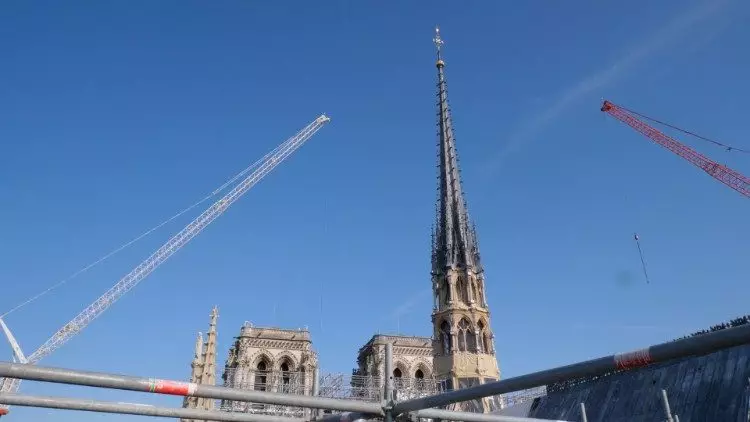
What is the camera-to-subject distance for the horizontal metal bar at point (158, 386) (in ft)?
26.5

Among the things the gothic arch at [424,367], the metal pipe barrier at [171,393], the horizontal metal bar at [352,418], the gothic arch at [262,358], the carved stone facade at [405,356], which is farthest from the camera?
the gothic arch at [424,367]

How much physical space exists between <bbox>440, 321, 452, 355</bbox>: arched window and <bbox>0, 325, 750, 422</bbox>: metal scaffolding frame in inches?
2336

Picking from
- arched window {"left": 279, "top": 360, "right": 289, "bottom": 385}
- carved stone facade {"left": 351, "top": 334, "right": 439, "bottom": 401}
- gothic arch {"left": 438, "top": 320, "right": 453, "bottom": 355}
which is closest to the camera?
gothic arch {"left": 438, "top": 320, "right": 453, "bottom": 355}

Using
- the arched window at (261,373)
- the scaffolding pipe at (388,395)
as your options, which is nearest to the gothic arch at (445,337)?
the arched window at (261,373)

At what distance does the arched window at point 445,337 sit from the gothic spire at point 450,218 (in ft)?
25.3

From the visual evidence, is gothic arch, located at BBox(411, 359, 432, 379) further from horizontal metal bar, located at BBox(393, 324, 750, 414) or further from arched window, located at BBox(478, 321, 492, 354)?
Result: horizontal metal bar, located at BBox(393, 324, 750, 414)

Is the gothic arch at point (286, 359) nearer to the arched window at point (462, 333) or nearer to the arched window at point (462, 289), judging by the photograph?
the arched window at point (462, 333)

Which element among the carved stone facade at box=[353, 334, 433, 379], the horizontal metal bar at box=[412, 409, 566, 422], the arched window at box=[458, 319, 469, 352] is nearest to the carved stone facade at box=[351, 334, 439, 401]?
the carved stone facade at box=[353, 334, 433, 379]

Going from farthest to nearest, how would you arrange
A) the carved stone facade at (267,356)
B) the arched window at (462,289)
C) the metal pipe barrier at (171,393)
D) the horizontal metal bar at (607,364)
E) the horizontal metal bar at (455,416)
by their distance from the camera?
the arched window at (462,289), the carved stone facade at (267,356), the horizontal metal bar at (455,416), the metal pipe barrier at (171,393), the horizontal metal bar at (607,364)

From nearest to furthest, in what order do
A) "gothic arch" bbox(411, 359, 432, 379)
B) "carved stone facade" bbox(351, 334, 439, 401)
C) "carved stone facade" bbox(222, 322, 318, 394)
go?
1. "carved stone facade" bbox(222, 322, 318, 394)
2. "carved stone facade" bbox(351, 334, 439, 401)
3. "gothic arch" bbox(411, 359, 432, 379)

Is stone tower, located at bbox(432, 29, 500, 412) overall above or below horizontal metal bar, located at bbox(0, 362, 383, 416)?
above

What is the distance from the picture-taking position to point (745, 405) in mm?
37812

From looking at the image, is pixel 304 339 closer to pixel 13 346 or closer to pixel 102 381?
pixel 13 346

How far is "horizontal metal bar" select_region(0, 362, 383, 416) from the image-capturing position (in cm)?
809
